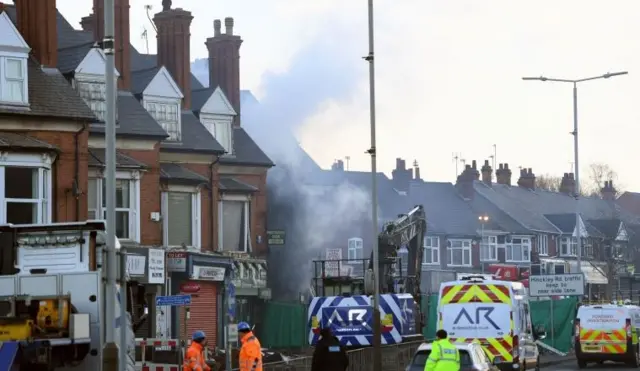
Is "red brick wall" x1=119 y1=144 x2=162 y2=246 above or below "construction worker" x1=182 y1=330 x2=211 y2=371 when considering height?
above

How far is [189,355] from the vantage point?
2145 centimetres

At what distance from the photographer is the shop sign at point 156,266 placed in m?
40.8

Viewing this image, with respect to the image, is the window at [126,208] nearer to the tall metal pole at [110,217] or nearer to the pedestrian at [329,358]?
the pedestrian at [329,358]

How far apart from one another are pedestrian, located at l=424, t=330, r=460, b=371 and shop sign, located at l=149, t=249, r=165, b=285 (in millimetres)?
20473

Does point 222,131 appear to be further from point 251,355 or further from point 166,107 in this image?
point 251,355

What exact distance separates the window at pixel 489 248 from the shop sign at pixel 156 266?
4841cm

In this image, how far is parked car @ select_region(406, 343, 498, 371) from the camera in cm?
2267

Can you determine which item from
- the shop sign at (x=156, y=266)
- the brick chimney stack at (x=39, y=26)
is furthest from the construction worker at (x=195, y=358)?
the shop sign at (x=156, y=266)

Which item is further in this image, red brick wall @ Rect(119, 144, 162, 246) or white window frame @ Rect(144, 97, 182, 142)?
white window frame @ Rect(144, 97, 182, 142)

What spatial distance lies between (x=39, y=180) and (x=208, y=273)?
39.0 feet

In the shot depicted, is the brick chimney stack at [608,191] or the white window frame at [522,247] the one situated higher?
the brick chimney stack at [608,191]

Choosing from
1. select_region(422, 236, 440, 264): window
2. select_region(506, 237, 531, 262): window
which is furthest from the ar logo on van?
select_region(506, 237, 531, 262): window

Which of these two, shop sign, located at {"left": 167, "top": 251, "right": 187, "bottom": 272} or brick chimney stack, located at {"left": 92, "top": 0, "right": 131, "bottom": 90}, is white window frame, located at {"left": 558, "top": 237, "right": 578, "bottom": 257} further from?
brick chimney stack, located at {"left": 92, "top": 0, "right": 131, "bottom": 90}

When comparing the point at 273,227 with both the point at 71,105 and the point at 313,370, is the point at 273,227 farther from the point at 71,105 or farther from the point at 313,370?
the point at 313,370
